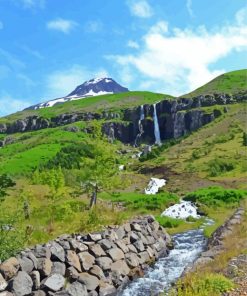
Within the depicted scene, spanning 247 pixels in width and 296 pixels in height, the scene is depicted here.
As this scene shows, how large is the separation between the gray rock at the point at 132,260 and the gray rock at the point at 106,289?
3.96 metres

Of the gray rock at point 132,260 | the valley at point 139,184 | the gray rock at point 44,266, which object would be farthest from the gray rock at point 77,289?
the gray rock at point 132,260

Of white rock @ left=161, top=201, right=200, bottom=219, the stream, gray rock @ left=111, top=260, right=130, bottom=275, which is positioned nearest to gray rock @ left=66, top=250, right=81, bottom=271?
gray rock @ left=111, top=260, right=130, bottom=275

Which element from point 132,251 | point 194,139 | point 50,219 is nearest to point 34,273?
point 132,251

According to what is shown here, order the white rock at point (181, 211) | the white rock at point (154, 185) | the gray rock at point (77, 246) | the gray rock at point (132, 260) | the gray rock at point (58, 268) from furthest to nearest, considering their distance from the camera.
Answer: the white rock at point (154, 185)
the white rock at point (181, 211)
the gray rock at point (132, 260)
the gray rock at point (77, 246)
the gray rock at point (58, 268)

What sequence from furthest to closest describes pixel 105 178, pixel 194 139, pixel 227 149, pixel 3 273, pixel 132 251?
pixel 194 139
pixel 227 149
pixel 105 178
pixel 132 251
pixel 3 273

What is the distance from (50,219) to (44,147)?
122m

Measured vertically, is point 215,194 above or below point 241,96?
below

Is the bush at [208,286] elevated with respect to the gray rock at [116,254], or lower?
elevated

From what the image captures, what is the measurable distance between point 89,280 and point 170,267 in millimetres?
8190

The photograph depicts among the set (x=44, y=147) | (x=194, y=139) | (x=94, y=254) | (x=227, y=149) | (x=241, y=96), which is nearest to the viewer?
(x=94, y=254)

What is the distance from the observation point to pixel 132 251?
33.2 meters

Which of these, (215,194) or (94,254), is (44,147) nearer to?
(215,194)

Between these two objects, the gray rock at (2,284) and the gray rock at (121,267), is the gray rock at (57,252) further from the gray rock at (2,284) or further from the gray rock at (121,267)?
the gray rock at (2,284)

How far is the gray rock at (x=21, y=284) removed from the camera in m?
22.3
